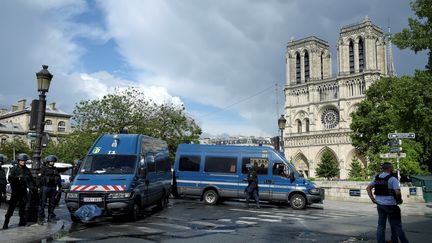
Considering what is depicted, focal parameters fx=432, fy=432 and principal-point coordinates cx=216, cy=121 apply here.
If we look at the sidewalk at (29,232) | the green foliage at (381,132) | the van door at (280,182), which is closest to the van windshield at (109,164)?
the sidewalk at (29,232)

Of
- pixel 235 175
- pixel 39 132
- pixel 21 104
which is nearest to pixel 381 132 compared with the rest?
pixel 235 175

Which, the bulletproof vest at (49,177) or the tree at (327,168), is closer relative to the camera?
the bulletproof vest at (49,177)

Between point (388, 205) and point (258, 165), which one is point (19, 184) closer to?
point (388, 205)

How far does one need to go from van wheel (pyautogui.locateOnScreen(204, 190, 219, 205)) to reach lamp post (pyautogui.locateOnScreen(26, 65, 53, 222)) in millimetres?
7630

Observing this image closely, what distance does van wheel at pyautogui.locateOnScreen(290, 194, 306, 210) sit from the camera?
56.0ft

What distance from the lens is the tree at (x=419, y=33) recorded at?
1792 cm

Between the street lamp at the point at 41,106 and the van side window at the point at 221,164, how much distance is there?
25.1ft

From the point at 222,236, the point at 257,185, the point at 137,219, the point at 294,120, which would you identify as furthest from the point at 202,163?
the point at 294,120

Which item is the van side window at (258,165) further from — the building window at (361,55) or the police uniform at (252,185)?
the building window at (361,55)

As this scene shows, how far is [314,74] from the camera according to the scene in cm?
9150

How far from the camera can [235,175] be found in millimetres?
17859

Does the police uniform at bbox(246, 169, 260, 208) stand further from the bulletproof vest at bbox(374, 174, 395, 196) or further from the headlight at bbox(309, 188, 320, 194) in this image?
the bulletproof vest at bbox(374, 174, 395, 196)

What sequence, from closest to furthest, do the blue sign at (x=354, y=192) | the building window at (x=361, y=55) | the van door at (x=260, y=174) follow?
the van door at (x=260, y=174) < the blue sign at (x=354, y=192) < the building window at (x=361, y=55)

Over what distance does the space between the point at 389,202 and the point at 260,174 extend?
991cm
